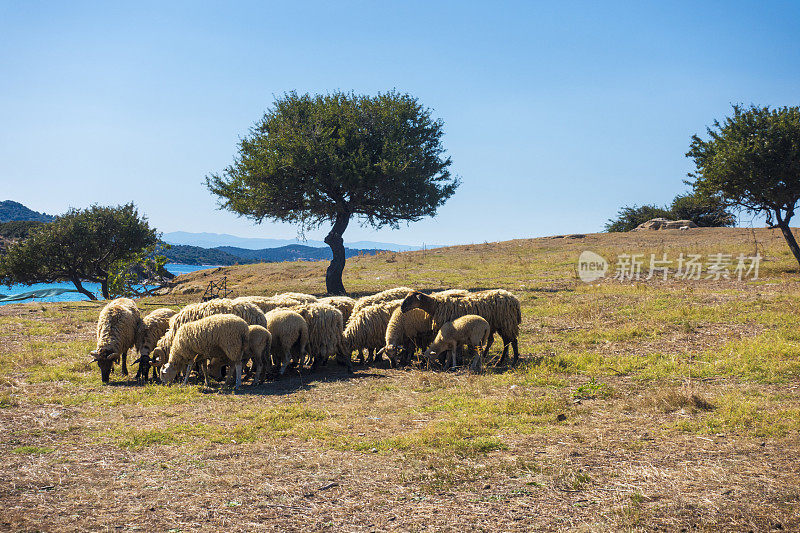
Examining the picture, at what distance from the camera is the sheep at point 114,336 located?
11.3 metres

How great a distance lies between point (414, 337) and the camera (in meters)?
13.2

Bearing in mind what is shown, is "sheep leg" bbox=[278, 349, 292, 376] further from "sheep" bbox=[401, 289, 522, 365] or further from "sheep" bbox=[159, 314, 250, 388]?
"sheep" bbox=[401, 289, 522, 365]

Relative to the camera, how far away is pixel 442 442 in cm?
686

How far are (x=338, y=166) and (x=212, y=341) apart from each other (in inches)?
656

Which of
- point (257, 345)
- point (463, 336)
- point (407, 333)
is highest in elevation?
point (463, 336)

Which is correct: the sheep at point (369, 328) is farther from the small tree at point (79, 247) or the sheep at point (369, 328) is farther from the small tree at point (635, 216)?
the small tree at point (635, 216)

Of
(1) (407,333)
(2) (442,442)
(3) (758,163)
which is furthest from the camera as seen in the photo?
(3) (758,163)

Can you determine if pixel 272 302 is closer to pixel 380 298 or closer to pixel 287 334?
pixel 287 334

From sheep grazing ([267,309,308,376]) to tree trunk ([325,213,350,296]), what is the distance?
610 inches

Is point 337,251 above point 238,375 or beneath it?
above

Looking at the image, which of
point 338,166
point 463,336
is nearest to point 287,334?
point 463,336

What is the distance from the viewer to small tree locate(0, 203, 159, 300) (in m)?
36.6

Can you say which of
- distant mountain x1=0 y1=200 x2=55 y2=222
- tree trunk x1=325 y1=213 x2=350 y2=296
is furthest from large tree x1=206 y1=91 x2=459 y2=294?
distant mountain x1=0 y1=200 x2=55 y2=222

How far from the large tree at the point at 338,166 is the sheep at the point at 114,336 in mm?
14237
